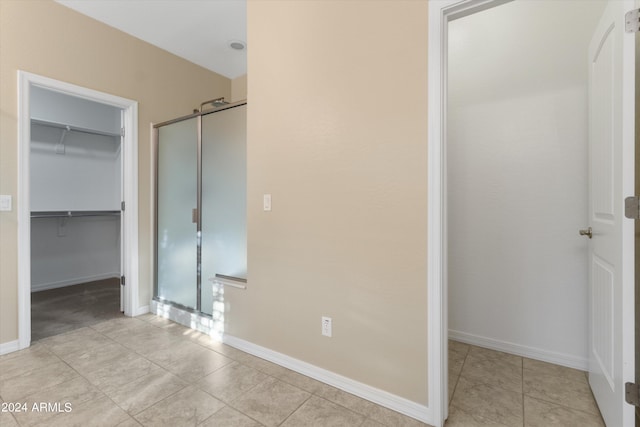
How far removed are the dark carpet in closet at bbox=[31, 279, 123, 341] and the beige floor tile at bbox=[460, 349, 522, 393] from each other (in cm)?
332

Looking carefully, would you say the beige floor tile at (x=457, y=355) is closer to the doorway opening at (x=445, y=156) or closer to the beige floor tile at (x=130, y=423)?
the doorway opening at (x=445, y=156)

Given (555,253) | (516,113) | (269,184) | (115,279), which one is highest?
(516,113)

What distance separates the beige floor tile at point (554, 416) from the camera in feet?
4.95

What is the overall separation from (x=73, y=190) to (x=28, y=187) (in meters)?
2.06

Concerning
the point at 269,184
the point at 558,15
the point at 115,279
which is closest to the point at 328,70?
the point at 269,184

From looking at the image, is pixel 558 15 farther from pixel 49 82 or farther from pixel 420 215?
pixel 49 82

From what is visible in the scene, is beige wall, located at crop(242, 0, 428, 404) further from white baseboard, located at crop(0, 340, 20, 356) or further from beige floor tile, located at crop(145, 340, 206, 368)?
white baseboard, located at crop(0, 340, 20, 356)

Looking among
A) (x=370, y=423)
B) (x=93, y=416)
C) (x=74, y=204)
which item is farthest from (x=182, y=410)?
(x=74, y=204)

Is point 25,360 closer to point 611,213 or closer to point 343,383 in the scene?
point 343,383

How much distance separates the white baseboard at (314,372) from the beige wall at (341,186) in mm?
40

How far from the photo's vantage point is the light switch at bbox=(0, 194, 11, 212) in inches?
88.2

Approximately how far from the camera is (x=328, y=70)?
1850 mm

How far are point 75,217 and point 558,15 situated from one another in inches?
227

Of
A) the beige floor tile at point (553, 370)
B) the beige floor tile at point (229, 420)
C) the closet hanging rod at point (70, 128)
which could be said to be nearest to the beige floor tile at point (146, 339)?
the beige floor tile at point (229, 420)
